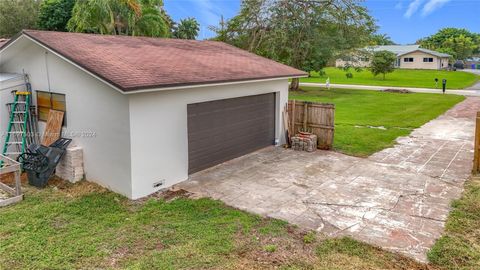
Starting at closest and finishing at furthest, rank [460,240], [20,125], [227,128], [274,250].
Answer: [274,250] < [460,240] < [20,125] < [227,128]

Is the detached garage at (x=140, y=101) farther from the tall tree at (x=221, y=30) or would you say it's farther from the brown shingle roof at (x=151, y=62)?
the tall tree at (x=221, y=30)

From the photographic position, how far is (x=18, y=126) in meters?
9.76

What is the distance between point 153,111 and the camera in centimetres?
793

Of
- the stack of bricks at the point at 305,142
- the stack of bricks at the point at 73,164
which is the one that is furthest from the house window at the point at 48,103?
the stack of bricks at the point at 305,142

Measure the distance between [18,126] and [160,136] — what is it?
4.36 meters

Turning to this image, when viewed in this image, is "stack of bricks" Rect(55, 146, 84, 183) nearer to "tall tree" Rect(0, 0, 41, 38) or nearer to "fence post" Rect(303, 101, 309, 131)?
"fence post" Rect(303, 101, 309, 131)

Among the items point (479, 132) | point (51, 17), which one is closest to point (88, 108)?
point (479, 132)

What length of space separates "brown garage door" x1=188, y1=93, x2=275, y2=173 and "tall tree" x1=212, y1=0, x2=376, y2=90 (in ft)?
52.6

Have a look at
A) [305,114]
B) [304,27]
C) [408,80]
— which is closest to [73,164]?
[305,114]

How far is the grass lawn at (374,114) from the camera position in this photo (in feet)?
42.9

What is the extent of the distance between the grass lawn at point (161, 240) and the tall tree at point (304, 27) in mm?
21648

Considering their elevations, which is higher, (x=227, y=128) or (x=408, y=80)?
(x=408, y=80)

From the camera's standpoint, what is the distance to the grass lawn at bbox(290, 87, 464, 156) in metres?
13.1

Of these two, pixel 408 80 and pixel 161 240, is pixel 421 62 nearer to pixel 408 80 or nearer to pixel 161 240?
pixel 408 80
